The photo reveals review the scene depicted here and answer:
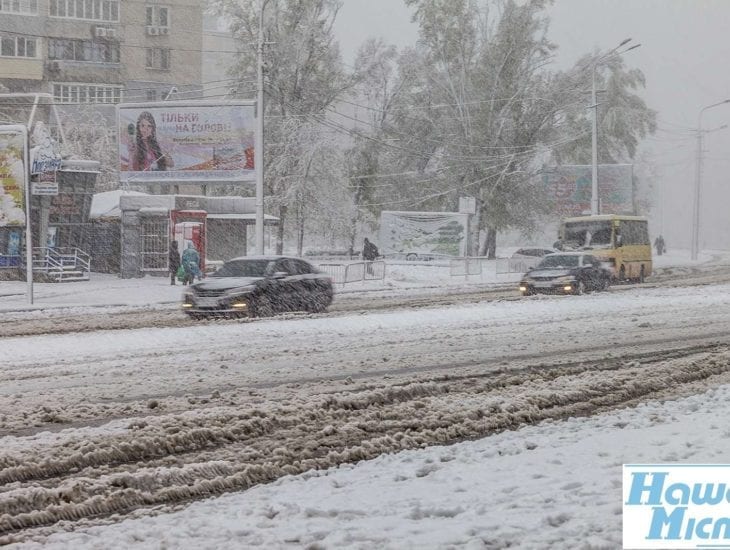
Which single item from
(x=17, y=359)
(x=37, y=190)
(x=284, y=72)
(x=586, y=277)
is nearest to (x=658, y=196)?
(x=284, y=72)

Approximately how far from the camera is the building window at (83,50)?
74125 millimetres

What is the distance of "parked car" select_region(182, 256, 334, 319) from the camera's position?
2044 cm

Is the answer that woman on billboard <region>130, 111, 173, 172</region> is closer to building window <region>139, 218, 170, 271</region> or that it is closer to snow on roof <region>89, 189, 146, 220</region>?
snow on roof <region>89, 189, 146, 220</region>

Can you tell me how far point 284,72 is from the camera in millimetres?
53719

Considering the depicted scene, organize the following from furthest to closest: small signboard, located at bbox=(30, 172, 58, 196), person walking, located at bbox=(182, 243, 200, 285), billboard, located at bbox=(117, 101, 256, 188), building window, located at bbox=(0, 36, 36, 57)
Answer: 1. building window, located at bbox=(0, 36, 36, 57)
2. billboard, located at bbox=(117, 101, 256, 188)
3. person walking, located at bbox=(182, 243, 200, 285)
4. small signboard, located at bbox=(30, 172, 58, 196)

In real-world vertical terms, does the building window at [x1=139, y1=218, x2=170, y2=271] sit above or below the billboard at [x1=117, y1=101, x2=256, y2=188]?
below

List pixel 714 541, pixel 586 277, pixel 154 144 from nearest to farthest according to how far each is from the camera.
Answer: pixel 714 541, pixel 586 277, pixel 154 144

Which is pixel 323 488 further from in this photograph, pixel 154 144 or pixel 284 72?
pixel 284 72

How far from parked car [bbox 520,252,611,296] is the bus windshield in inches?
273

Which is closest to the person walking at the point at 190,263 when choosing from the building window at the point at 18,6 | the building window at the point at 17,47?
the building window at the point at 17,47

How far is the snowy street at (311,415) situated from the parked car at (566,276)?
35.4 ft

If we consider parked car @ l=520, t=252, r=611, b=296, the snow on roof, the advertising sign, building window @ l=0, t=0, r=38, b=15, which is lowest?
parked car @ l=520, t=252, r=611, b=296

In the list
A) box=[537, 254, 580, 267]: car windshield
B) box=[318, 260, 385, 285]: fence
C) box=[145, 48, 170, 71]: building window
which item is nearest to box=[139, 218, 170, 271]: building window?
box=[318, 260, 385, 285]: fence

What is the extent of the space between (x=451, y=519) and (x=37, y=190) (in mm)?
23080
